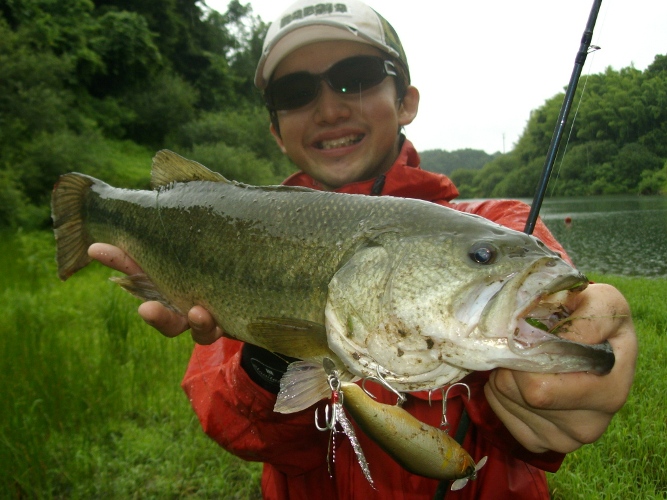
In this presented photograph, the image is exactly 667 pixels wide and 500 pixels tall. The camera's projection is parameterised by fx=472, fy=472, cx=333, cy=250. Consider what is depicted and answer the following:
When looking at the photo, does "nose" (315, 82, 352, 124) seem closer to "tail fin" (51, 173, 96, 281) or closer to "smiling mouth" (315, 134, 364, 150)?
"smiling mouth" (315, 134, 364, 150)

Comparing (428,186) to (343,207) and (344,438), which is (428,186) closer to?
(343,207)

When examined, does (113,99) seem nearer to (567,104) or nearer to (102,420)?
(102,420)

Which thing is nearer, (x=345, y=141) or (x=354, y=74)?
(x=354, y=74)

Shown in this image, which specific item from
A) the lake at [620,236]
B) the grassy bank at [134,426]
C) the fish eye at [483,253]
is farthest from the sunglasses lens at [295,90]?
the grassy bank at [134,426]

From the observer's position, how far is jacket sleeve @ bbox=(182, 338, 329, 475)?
7.33ft

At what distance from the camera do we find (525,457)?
1880 mm

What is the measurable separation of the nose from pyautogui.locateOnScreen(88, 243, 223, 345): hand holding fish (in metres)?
1.39

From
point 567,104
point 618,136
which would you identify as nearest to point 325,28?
point 567,104

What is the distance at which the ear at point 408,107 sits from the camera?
3.20 m

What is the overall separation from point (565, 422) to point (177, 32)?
150ft

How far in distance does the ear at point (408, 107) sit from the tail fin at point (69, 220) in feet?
6.56

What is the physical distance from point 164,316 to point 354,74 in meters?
1.75

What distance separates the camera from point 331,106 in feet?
9.34

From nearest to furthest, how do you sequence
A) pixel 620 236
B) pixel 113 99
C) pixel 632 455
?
1. pixel 632 455
2. pixel 620 236
3. pixel 113 99
